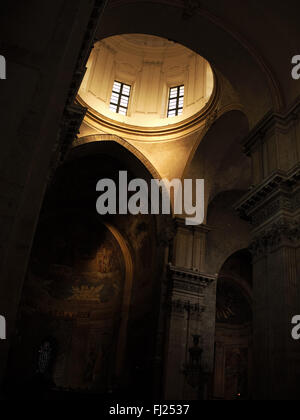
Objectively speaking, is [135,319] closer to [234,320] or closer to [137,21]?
[234,320]

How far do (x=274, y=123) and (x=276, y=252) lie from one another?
11.6ft

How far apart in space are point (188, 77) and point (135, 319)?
36.7 ft

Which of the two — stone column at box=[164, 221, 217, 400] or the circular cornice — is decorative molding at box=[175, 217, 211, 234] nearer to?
stone column at box=[164, 221, 217, 400]

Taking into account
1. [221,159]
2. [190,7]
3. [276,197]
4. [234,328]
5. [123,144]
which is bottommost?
[234,328]

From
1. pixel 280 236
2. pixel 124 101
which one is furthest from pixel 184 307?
pixel 124 101

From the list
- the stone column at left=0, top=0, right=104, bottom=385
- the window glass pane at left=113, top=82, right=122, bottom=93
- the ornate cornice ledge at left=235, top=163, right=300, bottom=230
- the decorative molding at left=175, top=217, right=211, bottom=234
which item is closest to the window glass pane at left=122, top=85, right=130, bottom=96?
the window glass pane at left=113, top=82, right=122, bottom=93

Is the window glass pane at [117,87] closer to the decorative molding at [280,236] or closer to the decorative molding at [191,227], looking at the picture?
the decorative molding at [191,227]

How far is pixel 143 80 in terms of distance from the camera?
1833 centimetres

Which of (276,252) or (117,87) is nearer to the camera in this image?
(276,252)

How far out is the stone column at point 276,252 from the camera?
782 cm

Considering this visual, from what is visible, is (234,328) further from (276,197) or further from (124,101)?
(124,101)

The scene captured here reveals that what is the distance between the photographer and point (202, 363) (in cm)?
1421

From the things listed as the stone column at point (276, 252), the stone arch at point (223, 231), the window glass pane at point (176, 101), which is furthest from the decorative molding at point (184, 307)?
the window glass pane at point (176, 101)
